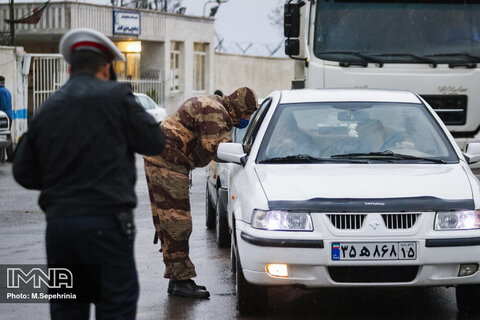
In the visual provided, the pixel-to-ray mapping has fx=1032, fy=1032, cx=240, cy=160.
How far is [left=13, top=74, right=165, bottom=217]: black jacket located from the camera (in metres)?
4.42

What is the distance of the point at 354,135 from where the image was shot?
8070 millimetres

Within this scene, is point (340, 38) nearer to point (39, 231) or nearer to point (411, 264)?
point (39, 231)

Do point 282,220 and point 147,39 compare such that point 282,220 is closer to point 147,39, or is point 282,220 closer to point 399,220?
point 399,220

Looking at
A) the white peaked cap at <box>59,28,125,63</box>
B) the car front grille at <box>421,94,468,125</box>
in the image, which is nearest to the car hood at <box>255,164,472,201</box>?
the white peaked cap at <box>59,28,125,63</box>

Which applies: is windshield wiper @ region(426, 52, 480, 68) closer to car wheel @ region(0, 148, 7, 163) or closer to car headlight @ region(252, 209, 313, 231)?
car headlight @ region(252, 209, 313, 231)

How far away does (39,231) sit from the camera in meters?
11.9

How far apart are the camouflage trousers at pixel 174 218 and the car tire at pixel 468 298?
205 cm

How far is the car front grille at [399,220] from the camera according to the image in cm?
675

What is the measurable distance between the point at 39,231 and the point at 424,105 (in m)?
5.30

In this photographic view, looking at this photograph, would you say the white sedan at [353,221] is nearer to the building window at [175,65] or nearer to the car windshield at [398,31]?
the car windshield at [398,31]

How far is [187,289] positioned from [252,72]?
44.0 metres

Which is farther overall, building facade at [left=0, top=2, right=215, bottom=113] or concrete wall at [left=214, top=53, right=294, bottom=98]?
concrete wall at [left=214, top=53, right=294, bottom=98]

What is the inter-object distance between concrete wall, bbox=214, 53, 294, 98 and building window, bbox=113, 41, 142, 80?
6688 millimetres

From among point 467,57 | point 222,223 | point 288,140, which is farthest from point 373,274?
point 467,57
